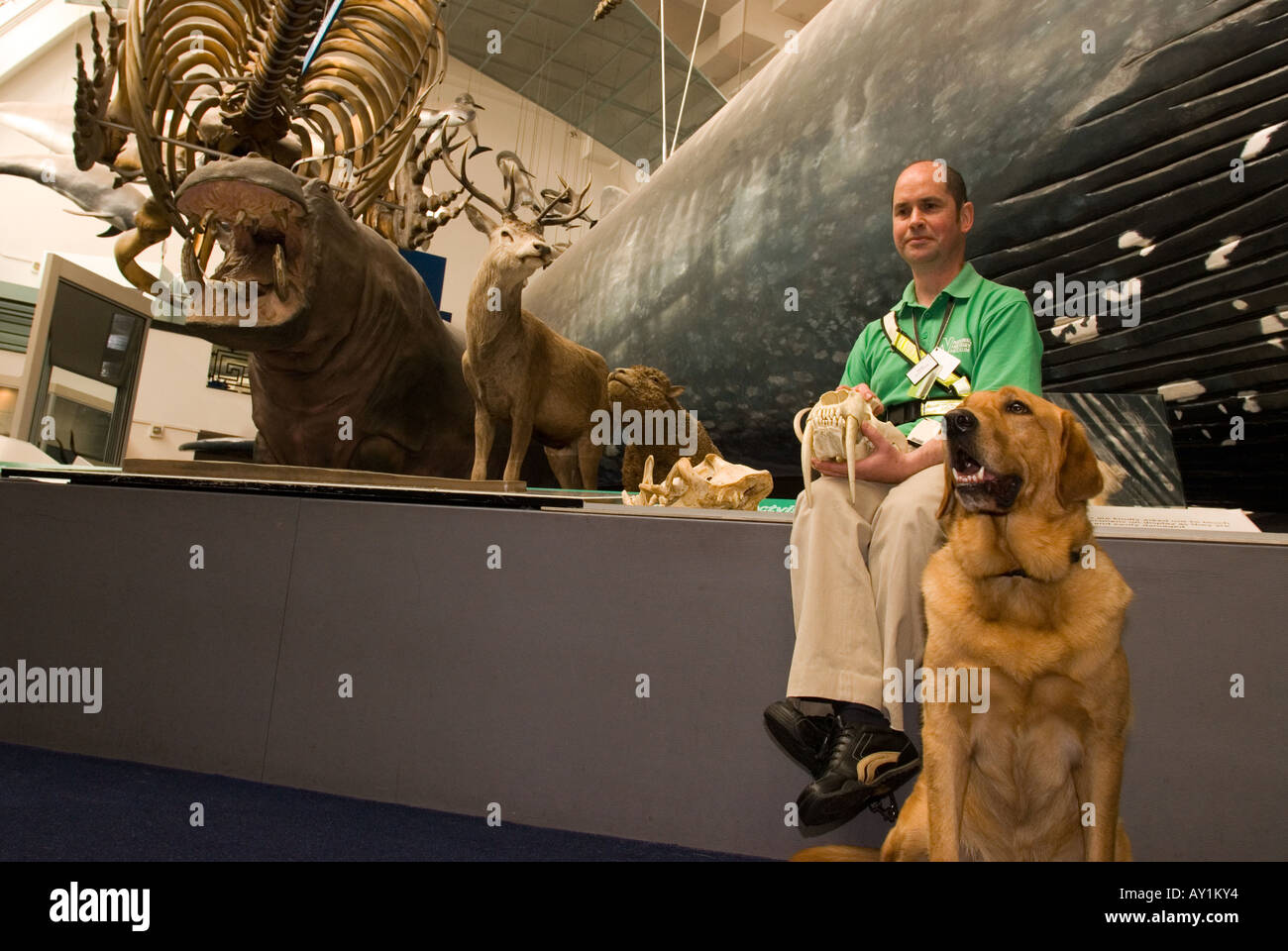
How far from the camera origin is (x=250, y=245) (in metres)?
2.52

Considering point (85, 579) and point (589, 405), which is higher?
point (589, 405)

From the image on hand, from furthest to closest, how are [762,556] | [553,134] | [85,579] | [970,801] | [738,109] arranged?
[553,134]
[738,109]
[85,579]
[762,556]
[970,801]

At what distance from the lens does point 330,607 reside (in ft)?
7.48

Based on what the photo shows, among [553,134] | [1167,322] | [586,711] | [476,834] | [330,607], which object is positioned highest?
[553,134]

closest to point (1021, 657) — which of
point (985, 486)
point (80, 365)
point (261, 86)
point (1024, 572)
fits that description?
point (1024, 572)

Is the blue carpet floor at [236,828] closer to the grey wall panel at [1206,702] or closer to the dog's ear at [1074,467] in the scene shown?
the grey wall panel at [1206,702]

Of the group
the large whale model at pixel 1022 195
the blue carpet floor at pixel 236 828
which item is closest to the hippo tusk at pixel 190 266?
the blue carpet floor at pixel 236 828

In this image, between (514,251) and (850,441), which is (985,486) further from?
(514,251)

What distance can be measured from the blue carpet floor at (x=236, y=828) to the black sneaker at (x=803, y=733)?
345mm

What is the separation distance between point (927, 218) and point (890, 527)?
76cm

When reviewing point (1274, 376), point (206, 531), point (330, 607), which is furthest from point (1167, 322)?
point (206, 531)

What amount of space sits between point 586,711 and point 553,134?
10.7 m

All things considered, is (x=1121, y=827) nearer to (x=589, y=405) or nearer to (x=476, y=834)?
(x=476, y=834)

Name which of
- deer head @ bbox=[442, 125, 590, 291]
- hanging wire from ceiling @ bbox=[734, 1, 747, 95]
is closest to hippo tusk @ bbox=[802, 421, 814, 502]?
deer head @ bbox=[442, 125, 590, 291]
